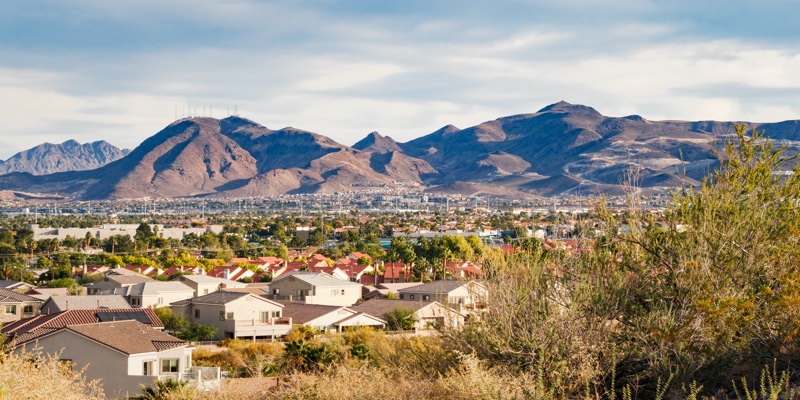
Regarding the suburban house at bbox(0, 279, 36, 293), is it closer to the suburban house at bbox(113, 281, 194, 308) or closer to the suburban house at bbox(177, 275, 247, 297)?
the suburban house at bbox(113, 281, 194, 308)

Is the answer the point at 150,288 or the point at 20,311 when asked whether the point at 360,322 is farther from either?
the point at 20,311

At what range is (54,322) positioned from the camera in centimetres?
3316

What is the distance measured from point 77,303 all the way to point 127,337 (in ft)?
52.1

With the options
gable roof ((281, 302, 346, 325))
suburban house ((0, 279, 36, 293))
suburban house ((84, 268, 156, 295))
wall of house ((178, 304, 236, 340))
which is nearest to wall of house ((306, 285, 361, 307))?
gable roof ((281, 302, 346, 325))

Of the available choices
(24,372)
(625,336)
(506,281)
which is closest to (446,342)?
(506,281)

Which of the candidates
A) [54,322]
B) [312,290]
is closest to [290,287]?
[312,290]

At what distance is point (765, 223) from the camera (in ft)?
51.8

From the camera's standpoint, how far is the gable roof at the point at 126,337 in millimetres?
27766

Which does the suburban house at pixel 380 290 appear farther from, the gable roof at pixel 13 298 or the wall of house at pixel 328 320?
the gable roof at pixel 13 298

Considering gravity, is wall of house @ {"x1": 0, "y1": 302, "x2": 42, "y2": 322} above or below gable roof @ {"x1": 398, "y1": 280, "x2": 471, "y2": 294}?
below

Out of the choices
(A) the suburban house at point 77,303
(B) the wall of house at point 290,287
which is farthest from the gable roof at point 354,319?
(A) the suburban house at point 77,303

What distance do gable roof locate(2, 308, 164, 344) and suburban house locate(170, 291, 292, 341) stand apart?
3350 mm

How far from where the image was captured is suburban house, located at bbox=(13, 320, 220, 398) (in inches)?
1067

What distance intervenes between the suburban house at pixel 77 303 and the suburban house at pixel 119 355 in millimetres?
13820
